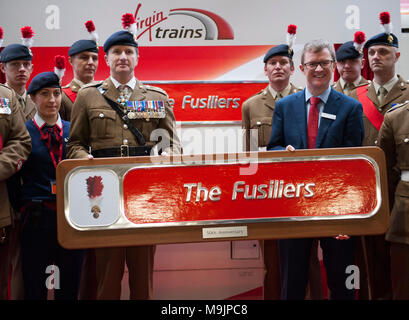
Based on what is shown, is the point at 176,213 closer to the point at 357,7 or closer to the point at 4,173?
the point at 4,173

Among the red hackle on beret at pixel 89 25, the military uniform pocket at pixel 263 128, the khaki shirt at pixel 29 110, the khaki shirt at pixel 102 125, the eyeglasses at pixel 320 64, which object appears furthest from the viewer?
the military uniform pocket at pixel 263 128

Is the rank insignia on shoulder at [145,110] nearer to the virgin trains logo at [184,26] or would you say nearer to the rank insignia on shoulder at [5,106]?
the rank insignia on shoulder at [5,106]

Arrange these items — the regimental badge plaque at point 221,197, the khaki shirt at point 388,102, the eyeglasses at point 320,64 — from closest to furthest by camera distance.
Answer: the regimental badge plaque at point 221,197 → the eyeglasses at point 320,64 → the khaki shirt at point 388,102

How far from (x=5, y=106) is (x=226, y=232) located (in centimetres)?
160

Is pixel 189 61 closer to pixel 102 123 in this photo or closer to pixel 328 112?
pixel 102 123

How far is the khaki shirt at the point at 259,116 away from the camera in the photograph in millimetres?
3447

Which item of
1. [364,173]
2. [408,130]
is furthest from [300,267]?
[408,130]

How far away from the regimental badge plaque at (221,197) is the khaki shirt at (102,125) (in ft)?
1.71

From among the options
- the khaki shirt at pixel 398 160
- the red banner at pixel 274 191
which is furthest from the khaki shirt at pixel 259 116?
the red banner at pixel 274 191

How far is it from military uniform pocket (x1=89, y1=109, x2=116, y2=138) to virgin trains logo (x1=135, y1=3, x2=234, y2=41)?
1.60 metres

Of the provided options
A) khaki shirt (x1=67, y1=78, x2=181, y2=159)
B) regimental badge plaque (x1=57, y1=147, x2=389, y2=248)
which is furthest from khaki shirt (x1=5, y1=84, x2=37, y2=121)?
regimental badge plaque (x1=57, y1=147, x2=389, y2=248)

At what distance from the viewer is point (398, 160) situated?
2535 millimetres

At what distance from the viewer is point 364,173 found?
1.93 meters

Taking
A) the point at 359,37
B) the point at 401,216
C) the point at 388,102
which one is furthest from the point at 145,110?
the point at 359,37
